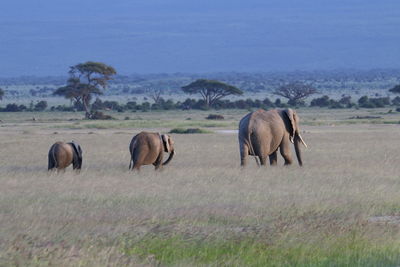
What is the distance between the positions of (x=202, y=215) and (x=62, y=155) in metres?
6.44

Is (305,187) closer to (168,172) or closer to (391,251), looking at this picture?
(168,172)

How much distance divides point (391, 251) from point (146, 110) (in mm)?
62439

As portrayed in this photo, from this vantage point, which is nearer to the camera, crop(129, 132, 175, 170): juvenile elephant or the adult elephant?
crop(129, 132, 175, 170): juvenile elephant

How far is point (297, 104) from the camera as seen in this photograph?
3137 inches

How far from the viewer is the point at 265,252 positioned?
9.76 m

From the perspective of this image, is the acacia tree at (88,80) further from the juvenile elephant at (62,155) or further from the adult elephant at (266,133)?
the juvenile elephant at (62,155)

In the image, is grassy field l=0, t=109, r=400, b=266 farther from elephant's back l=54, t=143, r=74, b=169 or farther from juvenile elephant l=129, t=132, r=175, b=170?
elephant's back l=54, t=143, r=74, b=169

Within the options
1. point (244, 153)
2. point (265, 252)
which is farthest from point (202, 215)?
point (244, 153)

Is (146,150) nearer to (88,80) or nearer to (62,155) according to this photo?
(62,155)

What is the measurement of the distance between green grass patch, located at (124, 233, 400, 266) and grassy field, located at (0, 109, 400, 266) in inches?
0.4

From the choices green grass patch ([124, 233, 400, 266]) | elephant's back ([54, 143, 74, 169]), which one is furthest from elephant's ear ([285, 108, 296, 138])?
green grass patch ([124, 233, 400, 266])

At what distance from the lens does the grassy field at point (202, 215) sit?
9422 millimetres

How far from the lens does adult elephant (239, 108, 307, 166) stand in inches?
744

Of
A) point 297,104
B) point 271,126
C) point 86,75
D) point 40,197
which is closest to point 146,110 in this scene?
point 86,75
